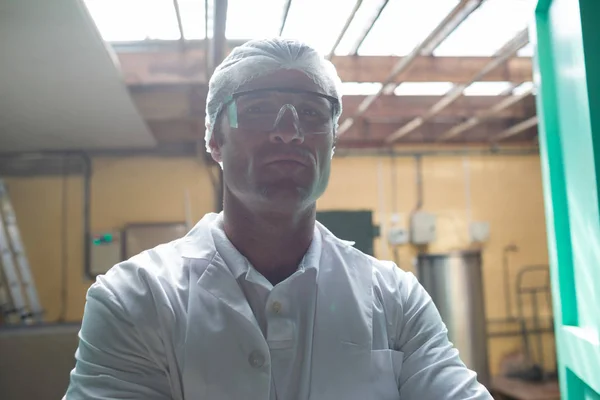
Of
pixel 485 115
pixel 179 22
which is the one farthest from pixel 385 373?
pixel 485 115

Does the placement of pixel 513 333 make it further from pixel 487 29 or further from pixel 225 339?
pixel 225 339

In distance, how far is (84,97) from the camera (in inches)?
94.7

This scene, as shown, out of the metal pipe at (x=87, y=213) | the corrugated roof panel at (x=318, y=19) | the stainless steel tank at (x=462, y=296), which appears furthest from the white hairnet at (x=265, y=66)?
the metal pipe at (x=87, y=213)

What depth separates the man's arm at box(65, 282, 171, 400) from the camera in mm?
773

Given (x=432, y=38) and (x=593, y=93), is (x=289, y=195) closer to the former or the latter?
(x=593, y=93)

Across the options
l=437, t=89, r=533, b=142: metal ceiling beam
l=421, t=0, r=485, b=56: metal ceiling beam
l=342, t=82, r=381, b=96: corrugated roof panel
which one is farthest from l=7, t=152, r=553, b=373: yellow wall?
l=421, t=0, r=485, b=56: metal ceiling beam

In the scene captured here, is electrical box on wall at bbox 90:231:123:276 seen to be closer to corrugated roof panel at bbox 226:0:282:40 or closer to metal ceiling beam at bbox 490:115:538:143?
corrugated roof panel at bbox 226:0:282:40

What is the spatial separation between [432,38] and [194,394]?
1.78 meters

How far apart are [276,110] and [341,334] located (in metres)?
0.48

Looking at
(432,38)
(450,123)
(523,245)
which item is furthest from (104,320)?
(523,245)

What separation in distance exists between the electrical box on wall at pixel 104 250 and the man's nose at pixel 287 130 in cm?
295

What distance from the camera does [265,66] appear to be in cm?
103

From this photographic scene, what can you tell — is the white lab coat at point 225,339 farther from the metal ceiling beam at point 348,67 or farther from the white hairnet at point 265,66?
the metal ceiling beam at point 348,67

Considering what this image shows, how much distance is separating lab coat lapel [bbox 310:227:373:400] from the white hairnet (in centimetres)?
39
